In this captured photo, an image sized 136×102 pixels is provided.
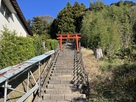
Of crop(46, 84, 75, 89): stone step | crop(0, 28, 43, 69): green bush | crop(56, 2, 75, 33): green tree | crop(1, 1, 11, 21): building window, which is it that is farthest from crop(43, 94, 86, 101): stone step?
crop(56, 2, 75, 33): green tree

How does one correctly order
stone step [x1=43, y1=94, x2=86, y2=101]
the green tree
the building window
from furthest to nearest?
the green tree
the building window
stone step [x1=43, y1=94, x2=86, y2=101]

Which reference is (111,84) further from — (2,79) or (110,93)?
(2,79)

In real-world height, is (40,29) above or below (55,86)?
above

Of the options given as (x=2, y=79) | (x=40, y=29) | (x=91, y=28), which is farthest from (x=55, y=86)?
(x=40, y=29)

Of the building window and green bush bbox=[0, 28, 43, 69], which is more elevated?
the building window

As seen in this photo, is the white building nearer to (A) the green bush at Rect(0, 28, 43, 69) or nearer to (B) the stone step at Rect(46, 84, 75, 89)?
(A) the green bush at Rect(0, 28, 43, 69)

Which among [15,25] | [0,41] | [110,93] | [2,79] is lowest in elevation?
[110,93]

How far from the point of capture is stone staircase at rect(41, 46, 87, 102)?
914 centimetres

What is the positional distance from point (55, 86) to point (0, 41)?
3.50m

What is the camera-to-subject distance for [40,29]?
41.7 meters

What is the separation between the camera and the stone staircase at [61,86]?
9.14m

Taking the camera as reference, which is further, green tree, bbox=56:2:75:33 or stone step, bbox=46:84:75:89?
green tree, bbox=56:2:75:33

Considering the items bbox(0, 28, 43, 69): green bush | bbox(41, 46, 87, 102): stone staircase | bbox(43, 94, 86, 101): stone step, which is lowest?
bbox(43, 94, 86, 101): stone step

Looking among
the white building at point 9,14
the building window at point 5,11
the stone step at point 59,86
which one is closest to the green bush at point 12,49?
the white building at point 9,14
